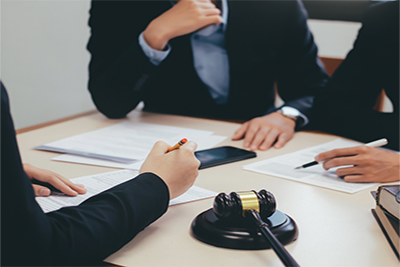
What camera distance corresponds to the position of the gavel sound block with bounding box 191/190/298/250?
58 centimetres

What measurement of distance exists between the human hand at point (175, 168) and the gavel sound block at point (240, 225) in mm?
83

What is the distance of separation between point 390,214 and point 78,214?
51cm

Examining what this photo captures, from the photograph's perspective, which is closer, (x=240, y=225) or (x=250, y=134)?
(x=240, y=225)

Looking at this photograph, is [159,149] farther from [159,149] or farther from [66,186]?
[66,186]

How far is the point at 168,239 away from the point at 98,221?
0.13 m

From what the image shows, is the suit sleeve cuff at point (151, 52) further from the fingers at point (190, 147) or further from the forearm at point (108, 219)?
the forearm at point (108, 219)


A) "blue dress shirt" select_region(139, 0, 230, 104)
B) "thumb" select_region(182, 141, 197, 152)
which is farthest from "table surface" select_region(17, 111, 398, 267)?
"blue dress shirt" select_region(139, 0, 230, 104)

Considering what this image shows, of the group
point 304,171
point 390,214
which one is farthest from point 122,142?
point 390,214

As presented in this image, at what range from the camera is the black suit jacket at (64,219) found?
1.43 ft

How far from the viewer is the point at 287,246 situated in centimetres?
59

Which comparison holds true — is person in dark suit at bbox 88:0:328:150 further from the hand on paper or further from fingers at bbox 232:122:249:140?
the hand on paper

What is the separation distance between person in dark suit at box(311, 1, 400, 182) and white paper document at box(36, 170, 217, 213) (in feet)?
2.38

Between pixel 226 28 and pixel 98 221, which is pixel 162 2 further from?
pixel 98 221

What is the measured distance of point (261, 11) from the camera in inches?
65.9
